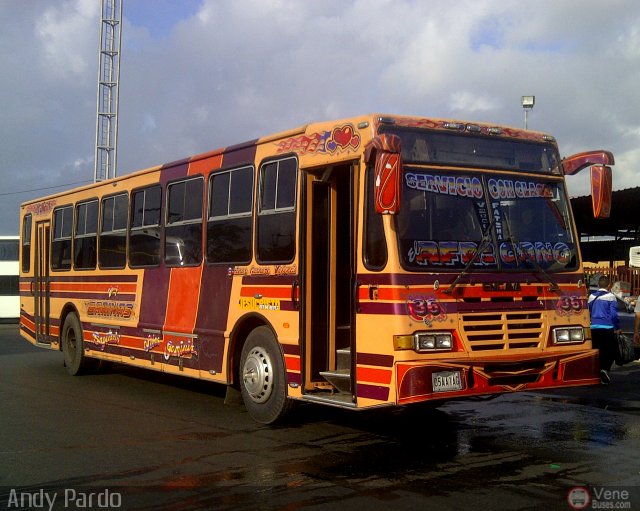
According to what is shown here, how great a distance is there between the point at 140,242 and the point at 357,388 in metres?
5.56

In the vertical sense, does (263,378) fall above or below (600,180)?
below

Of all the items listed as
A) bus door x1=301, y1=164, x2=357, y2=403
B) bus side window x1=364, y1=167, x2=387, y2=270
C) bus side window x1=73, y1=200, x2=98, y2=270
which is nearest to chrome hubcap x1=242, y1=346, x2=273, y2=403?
bus door x1=301, y1=164, x2=357, y2=403

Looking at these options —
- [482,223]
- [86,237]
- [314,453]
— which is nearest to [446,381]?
[314,453]

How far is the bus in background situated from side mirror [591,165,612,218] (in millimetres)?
26285

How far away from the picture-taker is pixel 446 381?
723cm

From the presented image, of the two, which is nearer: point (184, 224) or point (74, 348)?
point (184, 224)

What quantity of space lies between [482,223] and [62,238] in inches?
372

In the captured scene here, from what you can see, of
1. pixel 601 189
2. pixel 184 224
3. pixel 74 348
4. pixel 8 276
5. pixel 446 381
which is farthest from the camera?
pixel 8 276

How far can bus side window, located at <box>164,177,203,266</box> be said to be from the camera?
1062 cm

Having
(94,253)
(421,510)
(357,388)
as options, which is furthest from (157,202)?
(421,510)

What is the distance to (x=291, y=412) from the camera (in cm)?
905

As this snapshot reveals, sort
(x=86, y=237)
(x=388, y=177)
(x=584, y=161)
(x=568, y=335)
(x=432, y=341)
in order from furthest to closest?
(x=86, y=237)
(x=584, y=161)
(x=568, y=335)
(x=432, y=341)
(x=388, y=177)

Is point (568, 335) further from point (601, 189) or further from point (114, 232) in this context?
point (114, 232)

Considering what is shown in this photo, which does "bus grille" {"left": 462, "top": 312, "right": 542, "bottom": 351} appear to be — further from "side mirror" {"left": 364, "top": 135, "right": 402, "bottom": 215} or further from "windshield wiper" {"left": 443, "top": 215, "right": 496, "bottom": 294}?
A: "side mirror" {"left": 364, "top": 135, "right": 402, "bottom": 215}
